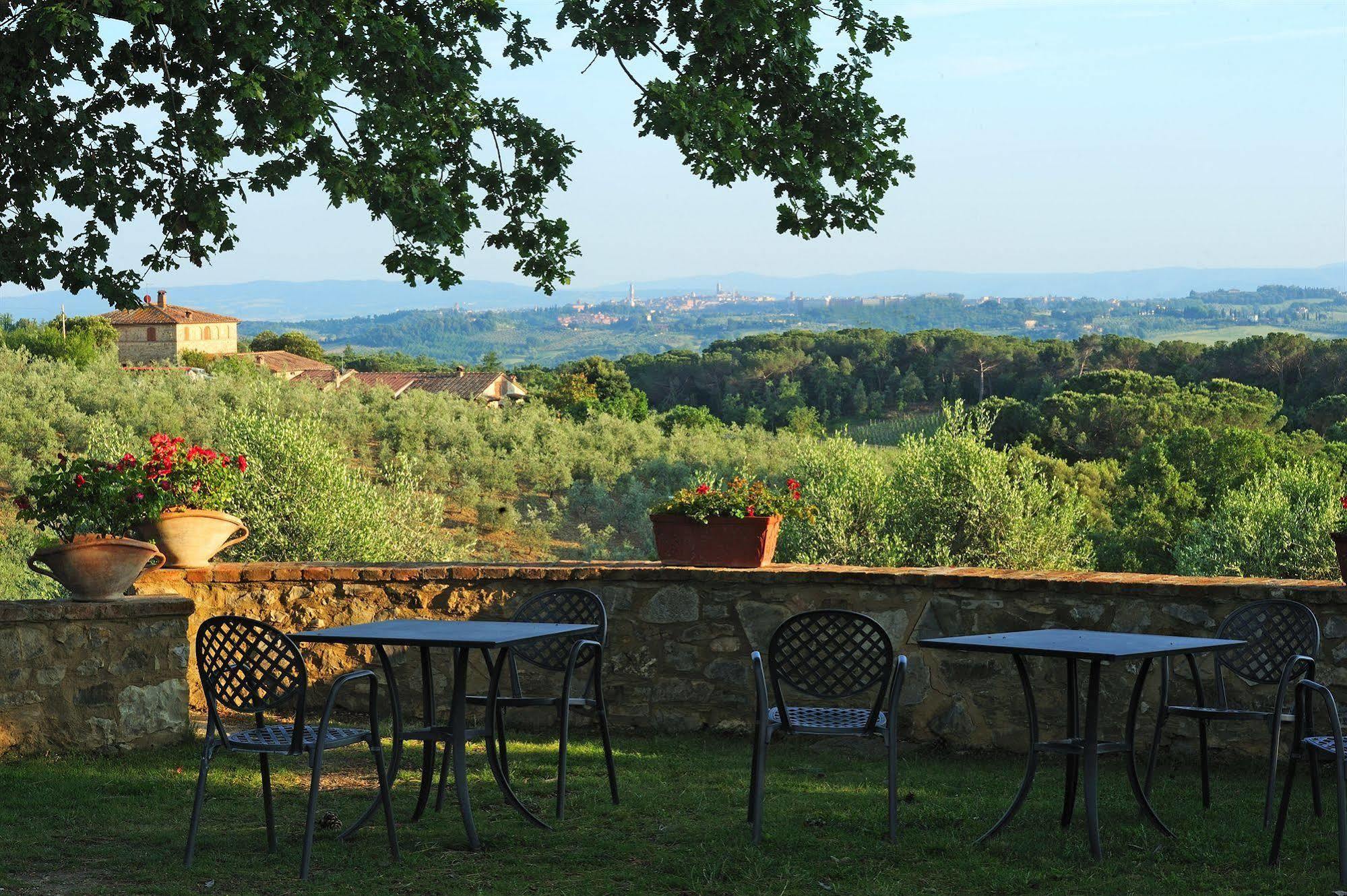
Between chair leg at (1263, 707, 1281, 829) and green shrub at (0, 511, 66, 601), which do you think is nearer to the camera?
chair leg at (1263, 707, 1281, 829)

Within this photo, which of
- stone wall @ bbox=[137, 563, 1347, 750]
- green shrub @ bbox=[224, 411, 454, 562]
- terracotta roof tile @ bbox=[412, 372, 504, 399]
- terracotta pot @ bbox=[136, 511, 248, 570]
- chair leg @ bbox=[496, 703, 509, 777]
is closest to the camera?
chair leg @ bbox=[496, 703, 509, 777]

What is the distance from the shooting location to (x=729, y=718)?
6.28m

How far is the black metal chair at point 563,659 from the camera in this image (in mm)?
4648

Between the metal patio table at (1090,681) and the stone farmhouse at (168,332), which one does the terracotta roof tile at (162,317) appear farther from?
the metal patio table at (1090,681)

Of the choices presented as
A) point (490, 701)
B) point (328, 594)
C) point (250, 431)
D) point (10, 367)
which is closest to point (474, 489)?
point (250, 431)

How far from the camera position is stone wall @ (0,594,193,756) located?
5.66 meters

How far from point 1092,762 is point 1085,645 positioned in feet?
1.27

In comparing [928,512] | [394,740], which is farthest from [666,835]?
[928,512]

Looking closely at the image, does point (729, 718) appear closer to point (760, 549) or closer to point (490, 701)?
point (760, 549)

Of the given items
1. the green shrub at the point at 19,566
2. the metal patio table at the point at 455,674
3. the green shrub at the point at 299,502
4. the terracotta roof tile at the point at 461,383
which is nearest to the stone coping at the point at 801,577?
the metal patio table at the point at 455,674

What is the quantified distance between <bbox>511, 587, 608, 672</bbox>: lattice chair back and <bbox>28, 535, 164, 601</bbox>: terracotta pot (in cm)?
199

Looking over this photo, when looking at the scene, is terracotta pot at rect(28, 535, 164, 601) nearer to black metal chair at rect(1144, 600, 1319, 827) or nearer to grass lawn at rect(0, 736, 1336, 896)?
grass lawn at rect(0, 736, 1336, 896)

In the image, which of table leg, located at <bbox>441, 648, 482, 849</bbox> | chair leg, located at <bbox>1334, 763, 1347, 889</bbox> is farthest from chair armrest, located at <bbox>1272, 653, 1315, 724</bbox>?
table leg, located at <bbox>441, 648, 482, 849</bbox>

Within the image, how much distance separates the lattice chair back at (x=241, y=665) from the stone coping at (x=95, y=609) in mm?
1980
